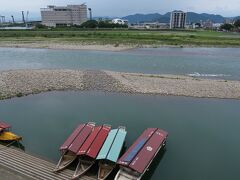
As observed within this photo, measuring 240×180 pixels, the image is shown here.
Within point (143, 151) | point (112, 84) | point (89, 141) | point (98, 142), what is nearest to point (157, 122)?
point (143, 151)

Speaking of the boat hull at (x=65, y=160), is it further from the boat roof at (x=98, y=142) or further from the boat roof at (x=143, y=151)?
the boat roof at (x=143, y=151)

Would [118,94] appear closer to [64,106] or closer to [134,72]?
[64,106]

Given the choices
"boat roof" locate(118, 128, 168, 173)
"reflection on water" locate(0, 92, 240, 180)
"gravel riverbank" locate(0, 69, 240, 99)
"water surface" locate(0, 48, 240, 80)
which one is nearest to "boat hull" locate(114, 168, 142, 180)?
"boat roof" locate(118, 128, 168, 173)

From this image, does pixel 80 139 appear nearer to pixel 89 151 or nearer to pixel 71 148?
pixel 71 148

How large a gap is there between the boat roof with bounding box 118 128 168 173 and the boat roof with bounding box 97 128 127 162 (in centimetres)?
59

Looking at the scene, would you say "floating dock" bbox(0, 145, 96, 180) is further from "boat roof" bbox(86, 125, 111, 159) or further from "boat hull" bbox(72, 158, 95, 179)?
"boat roof" bbox(86, 125, 111, 159)

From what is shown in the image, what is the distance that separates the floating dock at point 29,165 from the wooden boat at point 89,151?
48cm

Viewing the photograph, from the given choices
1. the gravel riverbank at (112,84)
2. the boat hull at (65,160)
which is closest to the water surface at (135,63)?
the gravel riverbank at (112,84)

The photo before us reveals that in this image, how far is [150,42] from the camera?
275 ft

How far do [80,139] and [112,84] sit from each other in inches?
672

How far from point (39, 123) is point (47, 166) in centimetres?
895

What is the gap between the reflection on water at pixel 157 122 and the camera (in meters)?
17.9

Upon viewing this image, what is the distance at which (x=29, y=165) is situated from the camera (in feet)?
50.3

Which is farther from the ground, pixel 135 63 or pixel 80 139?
pixel 80 139
